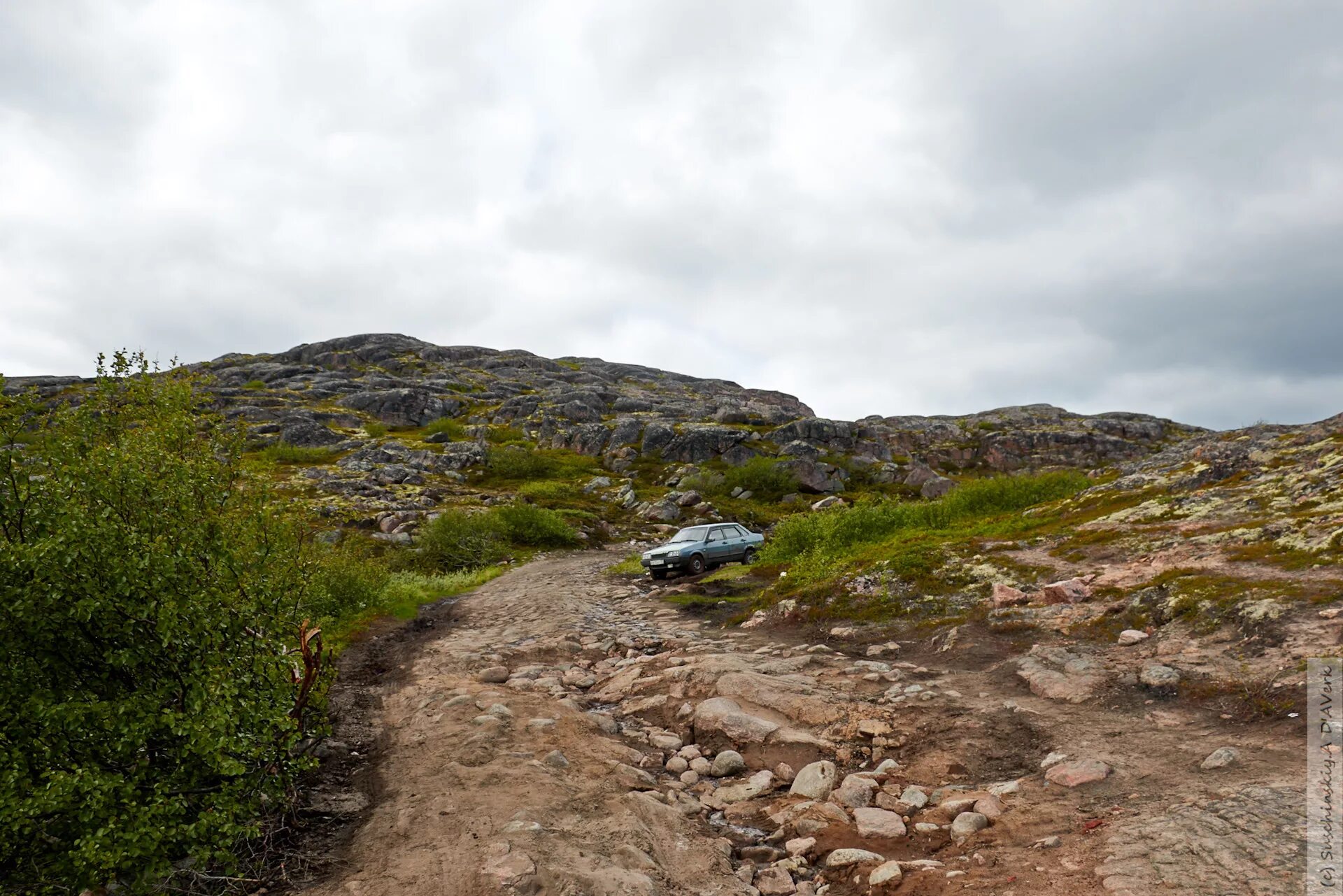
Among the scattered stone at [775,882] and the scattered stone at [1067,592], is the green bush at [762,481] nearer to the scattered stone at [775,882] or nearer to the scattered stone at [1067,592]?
the scattered stone at [1067,592]

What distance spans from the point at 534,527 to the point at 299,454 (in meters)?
48.4

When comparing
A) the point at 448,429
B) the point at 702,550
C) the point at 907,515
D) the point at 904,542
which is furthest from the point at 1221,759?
the point at 448,429

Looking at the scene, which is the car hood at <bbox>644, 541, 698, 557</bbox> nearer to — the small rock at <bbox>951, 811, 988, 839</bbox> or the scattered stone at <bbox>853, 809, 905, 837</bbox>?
the scattered stone at <bbox>853, 809, 905, 837</bbox>

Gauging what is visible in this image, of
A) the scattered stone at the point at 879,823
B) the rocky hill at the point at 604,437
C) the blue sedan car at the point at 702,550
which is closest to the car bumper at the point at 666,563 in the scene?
the blue sedan car at the point at 702,550

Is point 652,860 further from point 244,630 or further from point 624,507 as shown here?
point 624,507

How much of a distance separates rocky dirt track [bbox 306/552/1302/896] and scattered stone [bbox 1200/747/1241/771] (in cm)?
6

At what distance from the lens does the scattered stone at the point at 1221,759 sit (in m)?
5.11

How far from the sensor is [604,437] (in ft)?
299

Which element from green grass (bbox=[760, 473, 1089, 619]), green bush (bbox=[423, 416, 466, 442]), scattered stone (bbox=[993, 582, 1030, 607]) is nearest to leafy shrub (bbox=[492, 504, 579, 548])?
green grass (bbox=[760, 473, 1089, 619])

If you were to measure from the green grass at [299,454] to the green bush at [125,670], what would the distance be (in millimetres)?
74513

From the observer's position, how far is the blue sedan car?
24.7 metres

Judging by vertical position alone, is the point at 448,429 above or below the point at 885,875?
above

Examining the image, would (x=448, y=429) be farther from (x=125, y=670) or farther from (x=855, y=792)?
(x=855, y=792)

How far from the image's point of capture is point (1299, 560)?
8.41 meters
